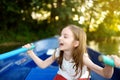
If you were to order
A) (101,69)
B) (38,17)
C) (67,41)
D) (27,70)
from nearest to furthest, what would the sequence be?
(101,69), (67,41), (27,70), (38,17)

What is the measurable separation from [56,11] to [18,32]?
109cm

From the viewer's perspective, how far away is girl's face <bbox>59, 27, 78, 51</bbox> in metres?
1.85

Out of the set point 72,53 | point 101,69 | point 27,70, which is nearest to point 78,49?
point 72,53

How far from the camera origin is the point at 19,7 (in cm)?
951

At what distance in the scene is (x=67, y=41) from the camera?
1.86m

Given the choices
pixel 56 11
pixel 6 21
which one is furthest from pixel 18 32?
pixel 56 11

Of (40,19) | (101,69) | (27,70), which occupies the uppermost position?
(101,69)

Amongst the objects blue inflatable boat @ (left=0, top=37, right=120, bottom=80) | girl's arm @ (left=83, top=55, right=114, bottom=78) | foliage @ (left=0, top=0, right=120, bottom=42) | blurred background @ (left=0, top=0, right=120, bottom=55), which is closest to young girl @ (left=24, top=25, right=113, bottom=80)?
girl's arm @ (left=83, top=55, right=114, bottom=78)

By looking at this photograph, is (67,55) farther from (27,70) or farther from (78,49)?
(27,70)

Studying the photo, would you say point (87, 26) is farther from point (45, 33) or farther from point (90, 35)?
point (45, 33)

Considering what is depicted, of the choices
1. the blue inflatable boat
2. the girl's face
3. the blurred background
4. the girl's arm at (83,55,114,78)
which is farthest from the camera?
the blurred background

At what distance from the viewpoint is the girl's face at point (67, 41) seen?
1848mm

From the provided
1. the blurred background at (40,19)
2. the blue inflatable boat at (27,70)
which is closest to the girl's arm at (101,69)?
the blue inflatable boat at (27,70)

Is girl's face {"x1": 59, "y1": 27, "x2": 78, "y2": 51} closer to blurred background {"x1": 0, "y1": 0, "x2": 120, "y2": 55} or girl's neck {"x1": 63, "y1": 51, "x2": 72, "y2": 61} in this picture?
girl's neck {"x1": 63, "y1": 51, "x2": 72, "y2": 61}
